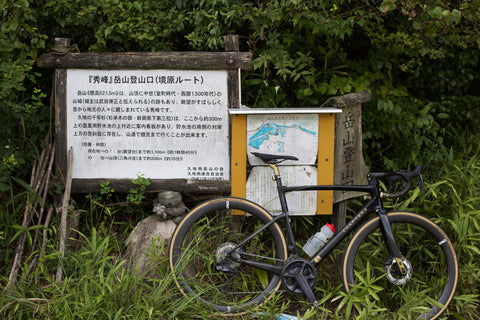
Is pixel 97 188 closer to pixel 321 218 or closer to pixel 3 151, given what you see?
pixel 3 151

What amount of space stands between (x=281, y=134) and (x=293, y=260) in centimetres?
113

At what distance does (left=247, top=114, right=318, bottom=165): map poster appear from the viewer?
448cm

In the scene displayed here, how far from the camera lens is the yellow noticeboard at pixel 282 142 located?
448 centimetres

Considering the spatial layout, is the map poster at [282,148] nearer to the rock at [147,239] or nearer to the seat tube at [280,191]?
the seat tube at [280,191]

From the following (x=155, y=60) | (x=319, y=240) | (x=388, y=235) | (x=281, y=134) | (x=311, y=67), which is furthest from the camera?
(x=311, y=67)

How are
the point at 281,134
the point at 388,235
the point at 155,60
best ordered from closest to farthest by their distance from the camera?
1. the point at 388,235
2. the point at 281,134
3. the point at 155,60

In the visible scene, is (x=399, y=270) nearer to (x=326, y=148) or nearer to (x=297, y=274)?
(x=297, y=274)

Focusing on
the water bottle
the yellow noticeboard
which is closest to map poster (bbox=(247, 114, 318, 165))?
the yellow noticeboard

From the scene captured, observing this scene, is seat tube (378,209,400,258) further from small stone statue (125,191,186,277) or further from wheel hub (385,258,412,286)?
small stone statue (125,191,186,277)

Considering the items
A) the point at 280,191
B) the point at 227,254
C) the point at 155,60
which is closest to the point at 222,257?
the point at 227,254

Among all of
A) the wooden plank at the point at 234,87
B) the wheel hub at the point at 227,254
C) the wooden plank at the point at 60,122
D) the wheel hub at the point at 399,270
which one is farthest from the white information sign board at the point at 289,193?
the wooden plank at the point at 60,122

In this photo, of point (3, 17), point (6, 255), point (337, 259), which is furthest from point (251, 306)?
point (3, 17)

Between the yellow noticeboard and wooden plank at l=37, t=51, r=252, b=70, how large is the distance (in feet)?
1.77

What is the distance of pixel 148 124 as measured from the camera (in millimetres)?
4746
